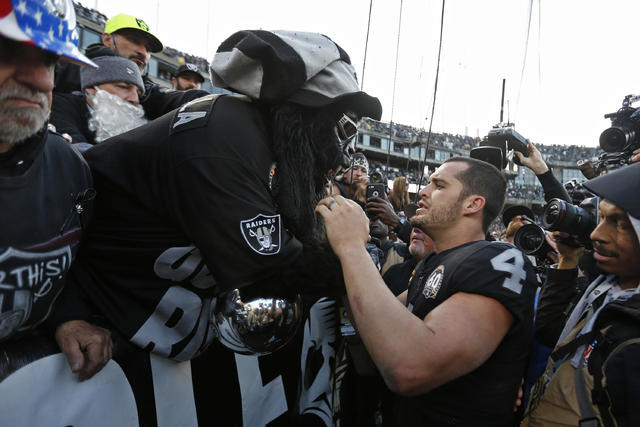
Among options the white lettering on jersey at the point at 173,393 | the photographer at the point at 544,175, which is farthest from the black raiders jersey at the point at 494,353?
the photographer at the point at 544,175

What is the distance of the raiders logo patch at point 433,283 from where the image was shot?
174 cm

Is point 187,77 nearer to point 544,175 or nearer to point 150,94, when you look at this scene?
point 150,94

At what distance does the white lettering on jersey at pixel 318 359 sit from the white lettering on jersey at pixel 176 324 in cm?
89

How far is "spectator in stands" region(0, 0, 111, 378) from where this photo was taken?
105 centimetres

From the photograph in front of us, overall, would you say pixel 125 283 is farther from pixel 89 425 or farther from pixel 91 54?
pixel 91 54

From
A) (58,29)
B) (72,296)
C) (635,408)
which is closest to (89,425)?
(72,296)

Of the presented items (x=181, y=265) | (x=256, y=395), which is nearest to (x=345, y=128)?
(x=181, y=265)

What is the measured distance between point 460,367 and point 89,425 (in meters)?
1.28

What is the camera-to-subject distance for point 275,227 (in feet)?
4.55

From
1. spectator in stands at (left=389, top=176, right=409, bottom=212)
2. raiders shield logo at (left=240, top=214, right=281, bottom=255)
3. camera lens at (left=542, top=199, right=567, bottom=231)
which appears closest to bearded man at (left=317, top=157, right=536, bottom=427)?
raiders shield logo at (left=240, top=214, right=281, bottom=255)

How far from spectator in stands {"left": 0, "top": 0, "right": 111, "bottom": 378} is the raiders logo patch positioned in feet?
4.22

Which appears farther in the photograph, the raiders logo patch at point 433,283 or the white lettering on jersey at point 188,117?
the raiders logo patch at point 433,283

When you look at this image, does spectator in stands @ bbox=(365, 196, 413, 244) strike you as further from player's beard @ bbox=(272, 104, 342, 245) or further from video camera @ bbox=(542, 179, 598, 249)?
player's beard @ bbox=(272, 104, 342, 245)

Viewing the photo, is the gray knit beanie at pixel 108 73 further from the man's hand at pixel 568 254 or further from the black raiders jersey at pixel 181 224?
the man's hand at pixel 568 254
